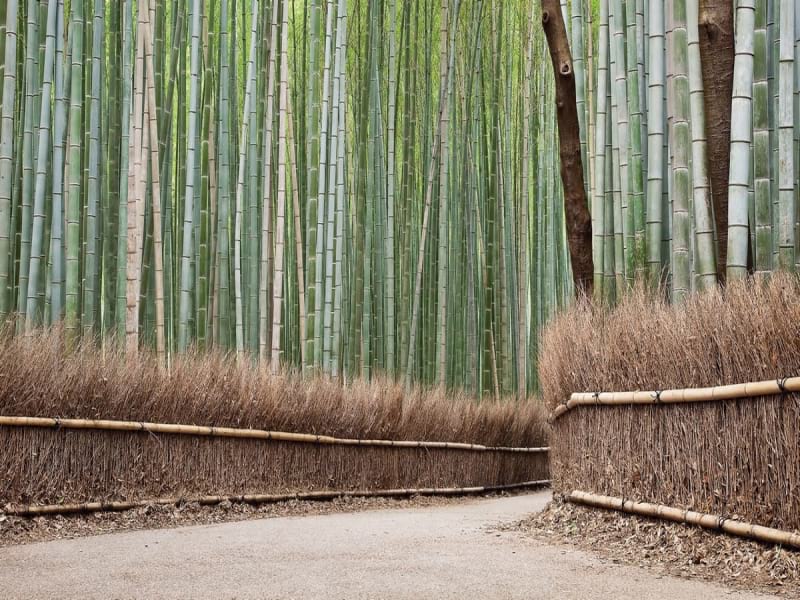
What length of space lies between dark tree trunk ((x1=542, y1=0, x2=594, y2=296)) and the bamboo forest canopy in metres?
0.18

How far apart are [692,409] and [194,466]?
7.83 feet

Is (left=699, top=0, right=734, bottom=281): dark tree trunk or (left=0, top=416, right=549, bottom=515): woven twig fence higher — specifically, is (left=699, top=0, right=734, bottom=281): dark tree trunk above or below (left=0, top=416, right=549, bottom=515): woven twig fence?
above

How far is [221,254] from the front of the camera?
6.09 metres

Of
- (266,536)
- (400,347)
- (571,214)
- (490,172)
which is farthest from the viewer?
(490,172)

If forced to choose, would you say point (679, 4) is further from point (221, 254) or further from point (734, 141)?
point (221, 254)

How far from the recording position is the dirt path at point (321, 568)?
2496 millimetres

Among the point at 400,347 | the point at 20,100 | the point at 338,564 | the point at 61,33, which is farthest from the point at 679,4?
the point at 400,347

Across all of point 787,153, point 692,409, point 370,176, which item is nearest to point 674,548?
point 692,409

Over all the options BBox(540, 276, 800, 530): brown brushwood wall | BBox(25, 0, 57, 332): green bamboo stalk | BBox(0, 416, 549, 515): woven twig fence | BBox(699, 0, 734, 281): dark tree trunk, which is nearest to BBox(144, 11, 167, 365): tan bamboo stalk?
BBox(25, 0, 57, 332): green bamboo stalk

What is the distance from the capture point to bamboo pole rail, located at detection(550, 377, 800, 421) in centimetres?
270

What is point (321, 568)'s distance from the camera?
285cm

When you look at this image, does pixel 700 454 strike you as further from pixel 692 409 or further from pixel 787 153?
pixel 787 153

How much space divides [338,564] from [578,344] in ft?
4.85

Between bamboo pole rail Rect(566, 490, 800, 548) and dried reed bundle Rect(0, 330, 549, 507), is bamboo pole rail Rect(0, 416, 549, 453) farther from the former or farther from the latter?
bamboo pole rail Rect(566, 490, 800, 548)
